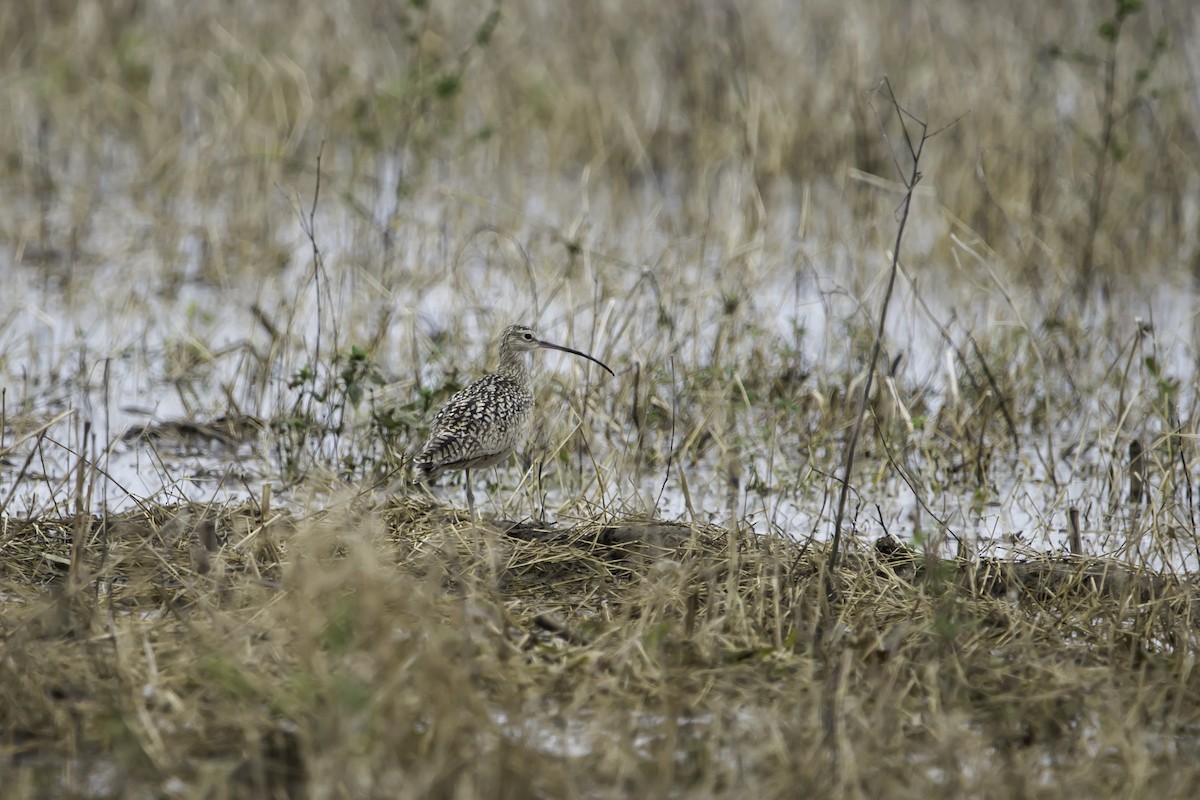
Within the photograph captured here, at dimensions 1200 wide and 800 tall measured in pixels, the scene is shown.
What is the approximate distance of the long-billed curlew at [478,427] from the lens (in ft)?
17.3

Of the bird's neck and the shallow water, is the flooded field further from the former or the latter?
the bird's neck

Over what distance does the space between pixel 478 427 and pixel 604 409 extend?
1.41 m

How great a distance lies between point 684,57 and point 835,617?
7.18 m

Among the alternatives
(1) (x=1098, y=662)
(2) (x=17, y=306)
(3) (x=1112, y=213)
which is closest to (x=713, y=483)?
(1) (x=1098, y=662)

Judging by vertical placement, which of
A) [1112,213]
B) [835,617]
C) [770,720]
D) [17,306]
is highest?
[1112,213]

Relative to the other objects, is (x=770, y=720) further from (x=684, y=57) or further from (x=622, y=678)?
(x=684, y=57)

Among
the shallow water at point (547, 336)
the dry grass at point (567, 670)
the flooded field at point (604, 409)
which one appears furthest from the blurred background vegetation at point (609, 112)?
the dry grass at point (567, 670)

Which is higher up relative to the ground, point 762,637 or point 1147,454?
point 1147,454

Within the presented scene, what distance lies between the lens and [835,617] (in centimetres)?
458

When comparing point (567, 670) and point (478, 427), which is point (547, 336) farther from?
point (567, 670)

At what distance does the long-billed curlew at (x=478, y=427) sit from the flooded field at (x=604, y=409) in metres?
0.19

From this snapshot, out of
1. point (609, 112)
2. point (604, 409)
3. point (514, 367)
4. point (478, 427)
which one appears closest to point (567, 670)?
point (478, 427)

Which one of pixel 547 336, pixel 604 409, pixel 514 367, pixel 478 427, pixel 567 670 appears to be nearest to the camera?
pixel 567 670

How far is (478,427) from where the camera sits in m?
5.37
